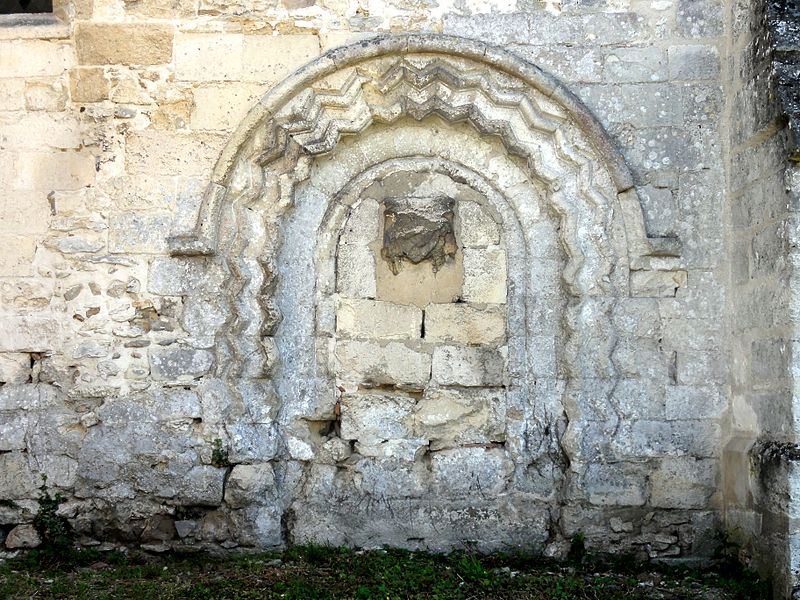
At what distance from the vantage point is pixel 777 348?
16.1 ft

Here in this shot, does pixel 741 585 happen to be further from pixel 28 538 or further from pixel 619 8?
pixel 28 538

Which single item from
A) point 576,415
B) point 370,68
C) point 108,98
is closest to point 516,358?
point 576,415

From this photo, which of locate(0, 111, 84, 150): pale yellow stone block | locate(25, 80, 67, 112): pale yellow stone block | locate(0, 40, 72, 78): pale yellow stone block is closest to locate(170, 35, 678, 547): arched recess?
locate(0, 111, 84, 150): pale yellow stone block

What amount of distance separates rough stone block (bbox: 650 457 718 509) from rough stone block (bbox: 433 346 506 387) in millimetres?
1112

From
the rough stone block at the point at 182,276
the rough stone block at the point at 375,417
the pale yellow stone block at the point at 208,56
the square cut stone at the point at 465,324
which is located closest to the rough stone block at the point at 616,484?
the square cut stone at the point at 465,324

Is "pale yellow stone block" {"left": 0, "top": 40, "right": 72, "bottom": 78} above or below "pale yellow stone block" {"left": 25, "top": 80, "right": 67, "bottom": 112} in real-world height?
above

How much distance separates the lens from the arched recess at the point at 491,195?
5.55m

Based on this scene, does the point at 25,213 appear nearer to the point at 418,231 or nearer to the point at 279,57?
the point at 279,57

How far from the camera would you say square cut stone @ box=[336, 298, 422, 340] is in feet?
19.3

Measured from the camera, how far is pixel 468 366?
5.83m

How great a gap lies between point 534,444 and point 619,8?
272 cm

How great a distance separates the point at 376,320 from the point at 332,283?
36cm

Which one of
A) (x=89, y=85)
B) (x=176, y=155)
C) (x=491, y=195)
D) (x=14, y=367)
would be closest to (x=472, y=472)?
(x=491, y=195)

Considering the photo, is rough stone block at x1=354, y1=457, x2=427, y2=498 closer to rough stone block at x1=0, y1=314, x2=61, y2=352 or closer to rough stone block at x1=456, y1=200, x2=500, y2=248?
rough stone block at x1=456, y1=200, x2=500, y2=248
